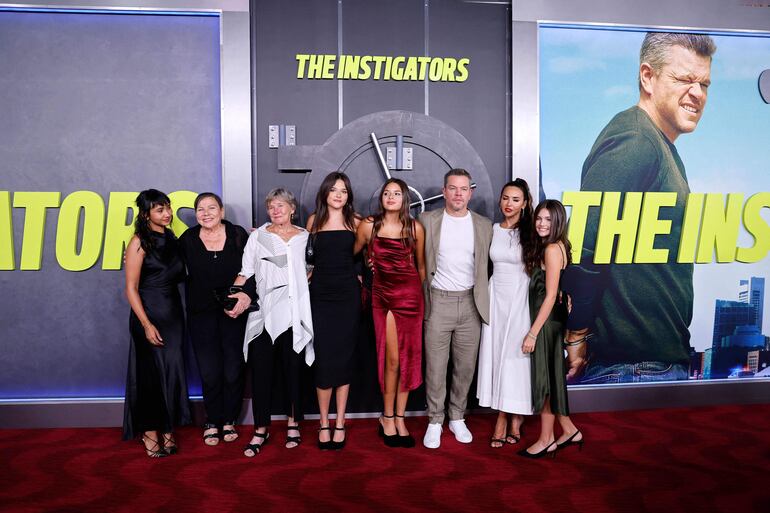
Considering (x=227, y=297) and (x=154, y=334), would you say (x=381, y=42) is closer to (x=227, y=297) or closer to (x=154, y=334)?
(x=227, y=297)

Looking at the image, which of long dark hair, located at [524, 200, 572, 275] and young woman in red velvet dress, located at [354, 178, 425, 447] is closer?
long dark hair, located at [524, 200, 572, 275]

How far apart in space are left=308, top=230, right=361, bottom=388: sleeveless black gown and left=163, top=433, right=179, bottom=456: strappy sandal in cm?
95

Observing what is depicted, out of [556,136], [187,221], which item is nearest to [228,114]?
[187,221]

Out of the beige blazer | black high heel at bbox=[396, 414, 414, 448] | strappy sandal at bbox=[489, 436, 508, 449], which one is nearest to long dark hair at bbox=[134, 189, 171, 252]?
the beige blazer

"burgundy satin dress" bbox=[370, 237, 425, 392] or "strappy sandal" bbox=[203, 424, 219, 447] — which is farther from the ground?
"burgundy satin dress" bbox=[370, 237, 425, 392]

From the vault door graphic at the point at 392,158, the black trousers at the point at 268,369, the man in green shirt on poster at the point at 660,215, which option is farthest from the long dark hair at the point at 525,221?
the black trousers at the point at 268,369

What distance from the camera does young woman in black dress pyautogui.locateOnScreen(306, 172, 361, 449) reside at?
325 cm

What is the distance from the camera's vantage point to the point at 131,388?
326 cm

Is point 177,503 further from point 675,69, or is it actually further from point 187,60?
point 675,69

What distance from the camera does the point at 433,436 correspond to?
3281 mm

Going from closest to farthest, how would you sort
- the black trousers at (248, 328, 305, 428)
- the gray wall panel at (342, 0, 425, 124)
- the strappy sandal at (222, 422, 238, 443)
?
the black trousers at (248, 328, 305, 428), the strappy sandal at (222, 422, 238, 443), the gray wall panel at (342, 0, 425, 124)

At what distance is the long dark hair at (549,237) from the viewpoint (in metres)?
3.05

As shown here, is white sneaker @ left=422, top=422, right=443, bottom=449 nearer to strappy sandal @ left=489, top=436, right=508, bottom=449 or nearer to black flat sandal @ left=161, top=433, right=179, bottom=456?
strappy sandal @ left=489, top=436, right=508, bottom=449

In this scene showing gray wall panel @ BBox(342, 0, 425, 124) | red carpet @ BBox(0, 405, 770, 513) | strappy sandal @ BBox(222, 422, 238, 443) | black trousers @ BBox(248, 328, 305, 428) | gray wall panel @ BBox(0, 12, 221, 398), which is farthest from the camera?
gray wall panel @ BBox(342, 0, 425, 124)
